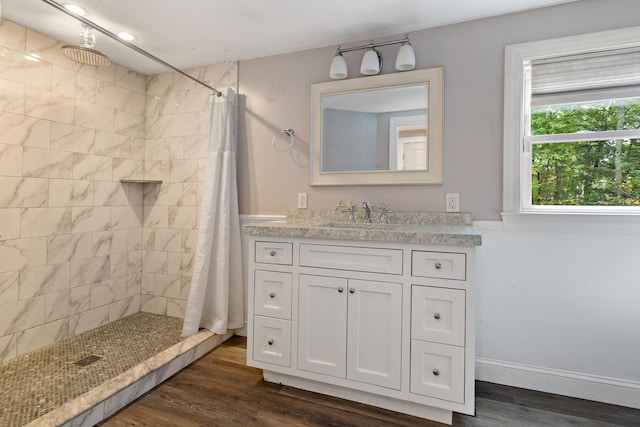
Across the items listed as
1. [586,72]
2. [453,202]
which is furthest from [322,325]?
[586,72]

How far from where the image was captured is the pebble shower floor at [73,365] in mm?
1675

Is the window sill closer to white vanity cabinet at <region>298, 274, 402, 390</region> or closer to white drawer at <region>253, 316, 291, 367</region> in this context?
white vanity cabinet at <region>298, 274, 402, 390</region>

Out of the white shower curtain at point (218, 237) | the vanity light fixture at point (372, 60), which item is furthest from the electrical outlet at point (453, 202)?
the white shower curtain at point (218, 237)

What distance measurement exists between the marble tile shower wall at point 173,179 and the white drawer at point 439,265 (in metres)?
1.96

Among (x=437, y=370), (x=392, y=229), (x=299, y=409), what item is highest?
(x=392, y=229)

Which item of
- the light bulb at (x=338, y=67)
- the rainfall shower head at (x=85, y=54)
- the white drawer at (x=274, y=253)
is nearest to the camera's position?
the white drawer at (x=274, y=253)

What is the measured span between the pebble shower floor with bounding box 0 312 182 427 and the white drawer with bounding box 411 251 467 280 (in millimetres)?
1826

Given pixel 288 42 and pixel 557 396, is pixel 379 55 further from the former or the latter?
pixel 557 396

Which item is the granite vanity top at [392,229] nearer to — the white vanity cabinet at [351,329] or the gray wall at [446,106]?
the gray wall at [446,106]

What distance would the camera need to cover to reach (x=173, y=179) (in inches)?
116

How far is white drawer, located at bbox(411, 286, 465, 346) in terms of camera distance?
1.58m

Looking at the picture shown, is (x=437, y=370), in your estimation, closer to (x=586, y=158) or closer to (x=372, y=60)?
(x=586, y=158)

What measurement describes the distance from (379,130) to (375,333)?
1.32 m

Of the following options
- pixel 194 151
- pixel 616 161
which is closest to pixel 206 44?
pixel 194 151
